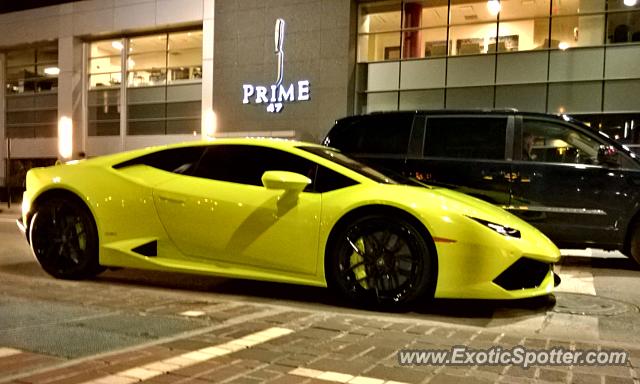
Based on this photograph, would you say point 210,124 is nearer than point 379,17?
No

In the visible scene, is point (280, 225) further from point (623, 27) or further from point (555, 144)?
point (623, 27)

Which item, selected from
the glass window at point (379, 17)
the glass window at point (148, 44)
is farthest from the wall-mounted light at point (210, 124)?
the glass window at point (379, 17)

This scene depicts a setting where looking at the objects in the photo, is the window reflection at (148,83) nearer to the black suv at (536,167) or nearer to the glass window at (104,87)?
the glass window at (104,87)

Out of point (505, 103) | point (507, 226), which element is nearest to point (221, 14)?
point (505, 103)

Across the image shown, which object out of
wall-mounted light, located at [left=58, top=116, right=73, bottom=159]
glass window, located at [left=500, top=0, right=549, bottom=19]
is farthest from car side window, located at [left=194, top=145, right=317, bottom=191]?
wall-mounted light, located at [left=58, top=116, right=73, bottom=159]

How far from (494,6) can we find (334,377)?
19012 millimetres

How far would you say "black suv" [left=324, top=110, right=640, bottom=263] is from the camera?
6344 mm

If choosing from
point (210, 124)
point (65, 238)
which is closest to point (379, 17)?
point (210, 124)

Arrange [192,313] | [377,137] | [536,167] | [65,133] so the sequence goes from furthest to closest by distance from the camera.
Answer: [65,133]
[377,137]
[536,167]
[192,313]

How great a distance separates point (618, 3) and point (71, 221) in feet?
58.7

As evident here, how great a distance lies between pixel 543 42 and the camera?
1888 centimetres

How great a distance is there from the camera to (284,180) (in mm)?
4527

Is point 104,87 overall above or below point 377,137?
above

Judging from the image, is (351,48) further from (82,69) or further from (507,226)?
(507,226)
